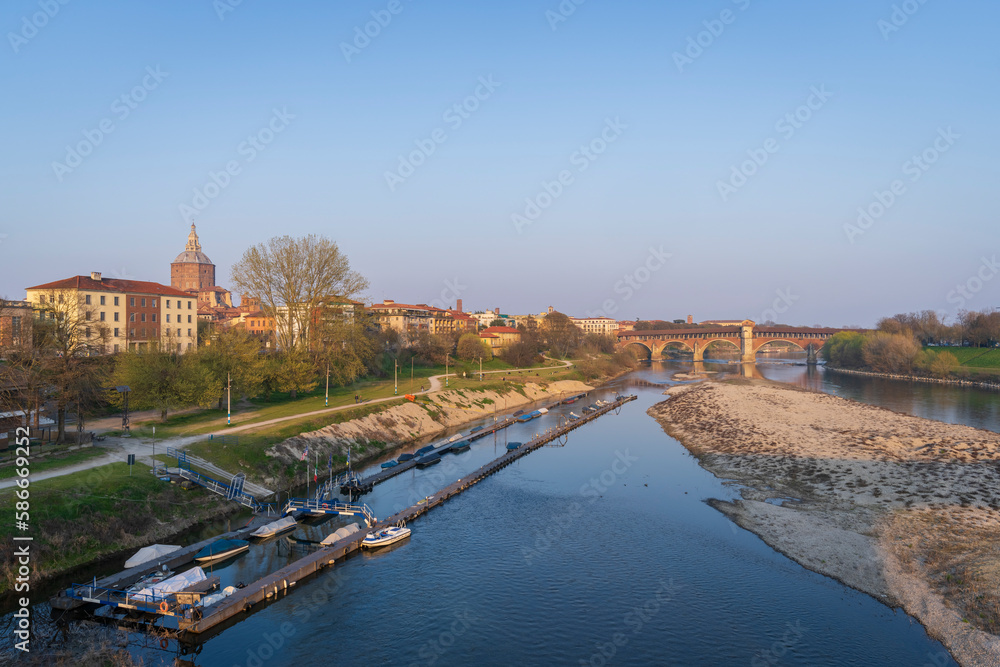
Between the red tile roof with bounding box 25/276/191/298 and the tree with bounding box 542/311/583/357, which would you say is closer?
the red tile roof with bounding box 25/276/191/298

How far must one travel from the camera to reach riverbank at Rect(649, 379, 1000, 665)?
2589 centimetres

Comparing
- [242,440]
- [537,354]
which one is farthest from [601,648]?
[537,354]

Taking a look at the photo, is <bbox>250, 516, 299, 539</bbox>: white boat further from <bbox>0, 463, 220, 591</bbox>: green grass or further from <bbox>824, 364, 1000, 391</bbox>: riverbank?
<bbox>824, 364, 1000, 391</bbox>: riverbank

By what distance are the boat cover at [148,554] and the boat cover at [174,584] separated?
9.11 feet

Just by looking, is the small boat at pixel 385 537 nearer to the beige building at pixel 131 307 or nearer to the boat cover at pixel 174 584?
the boat cover at pixel 174 584

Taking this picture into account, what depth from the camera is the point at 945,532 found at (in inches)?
1283

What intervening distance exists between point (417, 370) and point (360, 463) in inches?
2090

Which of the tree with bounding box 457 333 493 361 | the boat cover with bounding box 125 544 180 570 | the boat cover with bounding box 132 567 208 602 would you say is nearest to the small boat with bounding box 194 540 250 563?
the boat cover with bounding box 125 544 180 570

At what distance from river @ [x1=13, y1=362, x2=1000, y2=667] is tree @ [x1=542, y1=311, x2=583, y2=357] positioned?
11031 centimetres

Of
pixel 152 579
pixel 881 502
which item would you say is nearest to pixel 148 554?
pixel 152 579

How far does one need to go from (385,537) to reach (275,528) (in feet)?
20.8

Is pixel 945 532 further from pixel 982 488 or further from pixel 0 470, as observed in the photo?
pixel 0 470

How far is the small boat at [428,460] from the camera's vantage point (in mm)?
50656

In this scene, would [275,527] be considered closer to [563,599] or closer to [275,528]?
[275,528]
